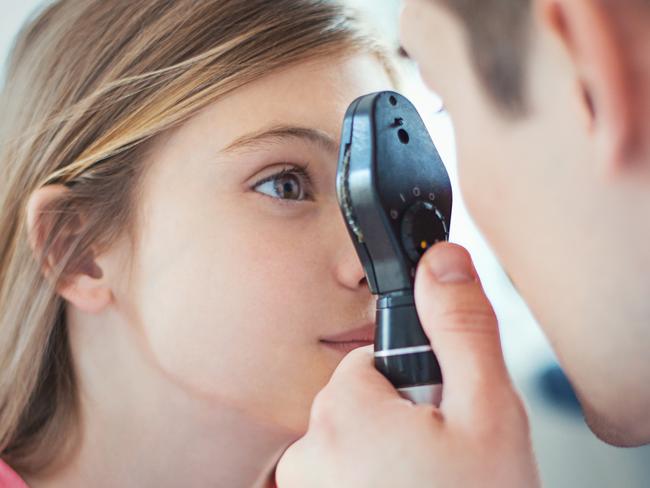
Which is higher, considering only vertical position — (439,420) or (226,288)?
(226,288)

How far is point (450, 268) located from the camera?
563 millimetres

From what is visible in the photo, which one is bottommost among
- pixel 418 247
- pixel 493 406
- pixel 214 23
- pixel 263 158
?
pixel 493 406

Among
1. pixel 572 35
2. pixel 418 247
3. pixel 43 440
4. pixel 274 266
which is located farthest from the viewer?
pixel 43 440

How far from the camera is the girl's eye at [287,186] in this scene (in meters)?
0.89

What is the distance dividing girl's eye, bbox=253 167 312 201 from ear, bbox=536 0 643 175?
47cm

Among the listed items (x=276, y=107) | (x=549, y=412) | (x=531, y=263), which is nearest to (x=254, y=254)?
(x=276, y=107)

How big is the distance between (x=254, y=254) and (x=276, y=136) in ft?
0.39

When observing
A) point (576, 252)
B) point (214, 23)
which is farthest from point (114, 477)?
point (576, 252)

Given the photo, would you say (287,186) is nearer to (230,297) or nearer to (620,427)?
(230,297)

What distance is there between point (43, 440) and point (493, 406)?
24.7 inches

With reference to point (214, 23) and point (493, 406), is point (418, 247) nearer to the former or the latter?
point (493, 406)

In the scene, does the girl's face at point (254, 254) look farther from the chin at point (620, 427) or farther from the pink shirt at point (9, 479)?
the chin at point (620, 427)

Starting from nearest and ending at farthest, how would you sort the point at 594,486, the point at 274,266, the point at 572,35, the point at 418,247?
the point at 572,35 < the point at 418,247 < the point at 274,266 < the point at 594,486

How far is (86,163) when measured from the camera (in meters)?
0.89
